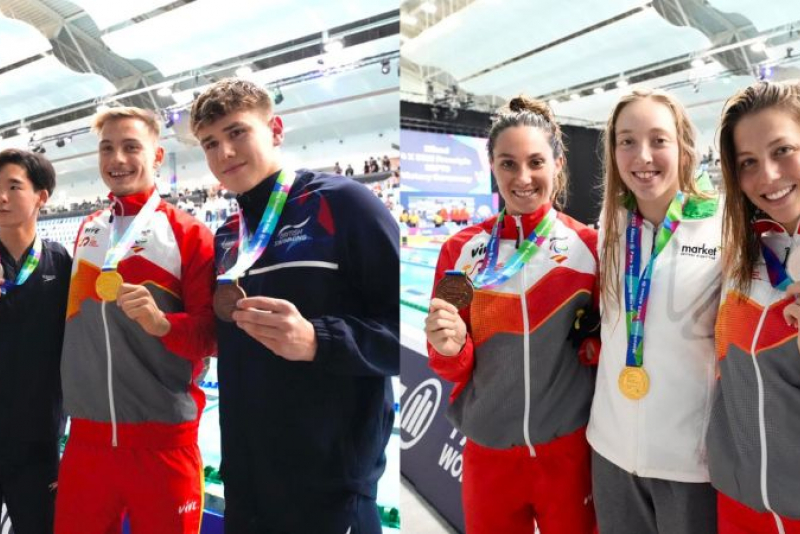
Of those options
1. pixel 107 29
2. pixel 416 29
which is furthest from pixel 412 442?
pixel 416 29

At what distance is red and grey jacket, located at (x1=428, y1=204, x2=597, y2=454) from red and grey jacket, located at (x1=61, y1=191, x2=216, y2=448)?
Result: 680 millimetres

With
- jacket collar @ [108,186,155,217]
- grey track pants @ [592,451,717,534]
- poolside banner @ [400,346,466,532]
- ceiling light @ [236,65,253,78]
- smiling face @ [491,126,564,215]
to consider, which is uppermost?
ceiling light @ [236,65,253,78]

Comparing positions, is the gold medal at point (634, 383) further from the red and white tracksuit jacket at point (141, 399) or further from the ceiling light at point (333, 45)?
the ceiling light at point (333, 45)

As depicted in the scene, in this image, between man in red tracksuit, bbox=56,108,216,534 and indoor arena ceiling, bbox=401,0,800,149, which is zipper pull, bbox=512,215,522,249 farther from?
indoor arena ceiling, bbox=401,0,800,149

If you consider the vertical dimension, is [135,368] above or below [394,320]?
below

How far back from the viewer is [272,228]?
135 centimetres

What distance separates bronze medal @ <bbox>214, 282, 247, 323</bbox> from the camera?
1249 millimetres

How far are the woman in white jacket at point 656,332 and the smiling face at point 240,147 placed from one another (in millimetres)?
824

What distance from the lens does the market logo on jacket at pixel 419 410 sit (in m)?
2.53

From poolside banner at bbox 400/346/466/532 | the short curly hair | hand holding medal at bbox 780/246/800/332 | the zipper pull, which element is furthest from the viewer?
poolside banner at bbox 400/346/466/532

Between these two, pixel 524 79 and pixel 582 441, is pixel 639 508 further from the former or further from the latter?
pixel 524 79

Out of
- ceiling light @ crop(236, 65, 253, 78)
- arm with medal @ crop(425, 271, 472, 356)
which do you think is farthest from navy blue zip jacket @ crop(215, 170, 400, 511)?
ceiling light @ crop(236, 65, 253, 78)

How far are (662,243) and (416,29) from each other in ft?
22.0

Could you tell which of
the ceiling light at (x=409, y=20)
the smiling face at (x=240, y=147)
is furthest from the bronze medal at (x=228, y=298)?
the ceiling light at (x=409, y=20)
